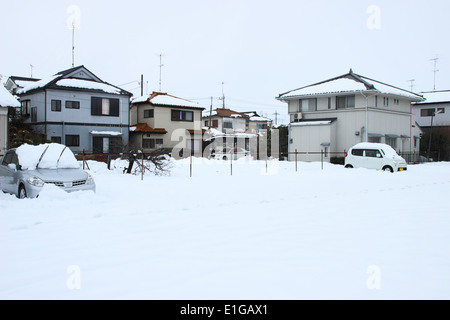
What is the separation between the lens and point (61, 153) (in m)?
10.8

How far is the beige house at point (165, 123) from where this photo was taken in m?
34.5

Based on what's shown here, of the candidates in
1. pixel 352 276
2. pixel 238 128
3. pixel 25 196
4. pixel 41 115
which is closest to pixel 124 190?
pixel 25 196

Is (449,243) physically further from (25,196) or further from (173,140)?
(173,140)

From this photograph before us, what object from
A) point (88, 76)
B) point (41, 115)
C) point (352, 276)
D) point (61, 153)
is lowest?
point (352, 276)

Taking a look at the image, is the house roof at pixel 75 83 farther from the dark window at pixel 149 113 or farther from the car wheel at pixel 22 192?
the car wheel at pixel 22 192

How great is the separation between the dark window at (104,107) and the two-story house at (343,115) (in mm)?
13114

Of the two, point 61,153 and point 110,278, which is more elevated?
point 61,153

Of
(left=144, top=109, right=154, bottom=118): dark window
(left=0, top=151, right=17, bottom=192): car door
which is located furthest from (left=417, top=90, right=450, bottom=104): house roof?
(left=0, top=151, right=17, bottom=192): car door

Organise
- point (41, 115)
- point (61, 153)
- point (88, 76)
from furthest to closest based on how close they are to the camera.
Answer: point (88, 76), point (41, 115), point (61, 153)

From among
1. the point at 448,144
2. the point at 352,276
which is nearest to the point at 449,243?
the point at 352,276

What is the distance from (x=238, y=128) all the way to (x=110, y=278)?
47.8 meters

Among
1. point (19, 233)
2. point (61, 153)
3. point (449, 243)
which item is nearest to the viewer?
point (449, 243)

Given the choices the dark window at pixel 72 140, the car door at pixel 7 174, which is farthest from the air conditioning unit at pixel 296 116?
the car door at pixel 7 174

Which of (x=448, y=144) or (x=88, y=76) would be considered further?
(x=448, y=144)
